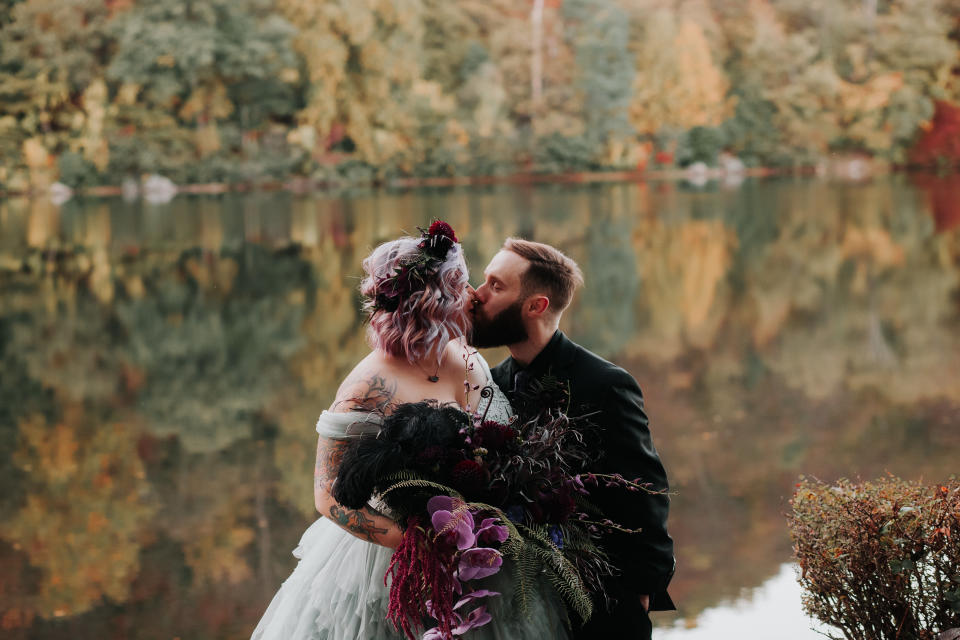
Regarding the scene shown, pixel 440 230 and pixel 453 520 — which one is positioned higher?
pixel 440 230

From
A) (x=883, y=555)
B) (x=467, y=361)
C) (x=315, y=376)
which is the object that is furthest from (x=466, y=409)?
(x=315, y=376)

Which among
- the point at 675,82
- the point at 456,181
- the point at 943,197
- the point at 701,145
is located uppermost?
the point at 675,82

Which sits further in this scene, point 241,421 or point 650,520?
point 241,421

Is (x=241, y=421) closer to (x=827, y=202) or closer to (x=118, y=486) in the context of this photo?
(x=118, y=486)

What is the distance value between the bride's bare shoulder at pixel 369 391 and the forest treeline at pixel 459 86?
33080mm

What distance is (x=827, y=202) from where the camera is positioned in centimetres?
2683

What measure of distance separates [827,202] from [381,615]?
88.3 ft

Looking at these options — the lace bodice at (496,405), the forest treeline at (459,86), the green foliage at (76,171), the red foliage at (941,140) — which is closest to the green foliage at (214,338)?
the lace bodice at (496,405)

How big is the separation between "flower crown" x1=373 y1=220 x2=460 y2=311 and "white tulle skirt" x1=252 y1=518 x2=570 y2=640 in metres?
0.49

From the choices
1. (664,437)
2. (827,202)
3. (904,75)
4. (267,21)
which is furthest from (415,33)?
(664,437)

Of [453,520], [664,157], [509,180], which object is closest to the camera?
[453,520]

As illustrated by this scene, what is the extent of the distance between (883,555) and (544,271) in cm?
112

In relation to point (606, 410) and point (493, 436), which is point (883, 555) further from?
point (493, 436)

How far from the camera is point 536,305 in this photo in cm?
212
